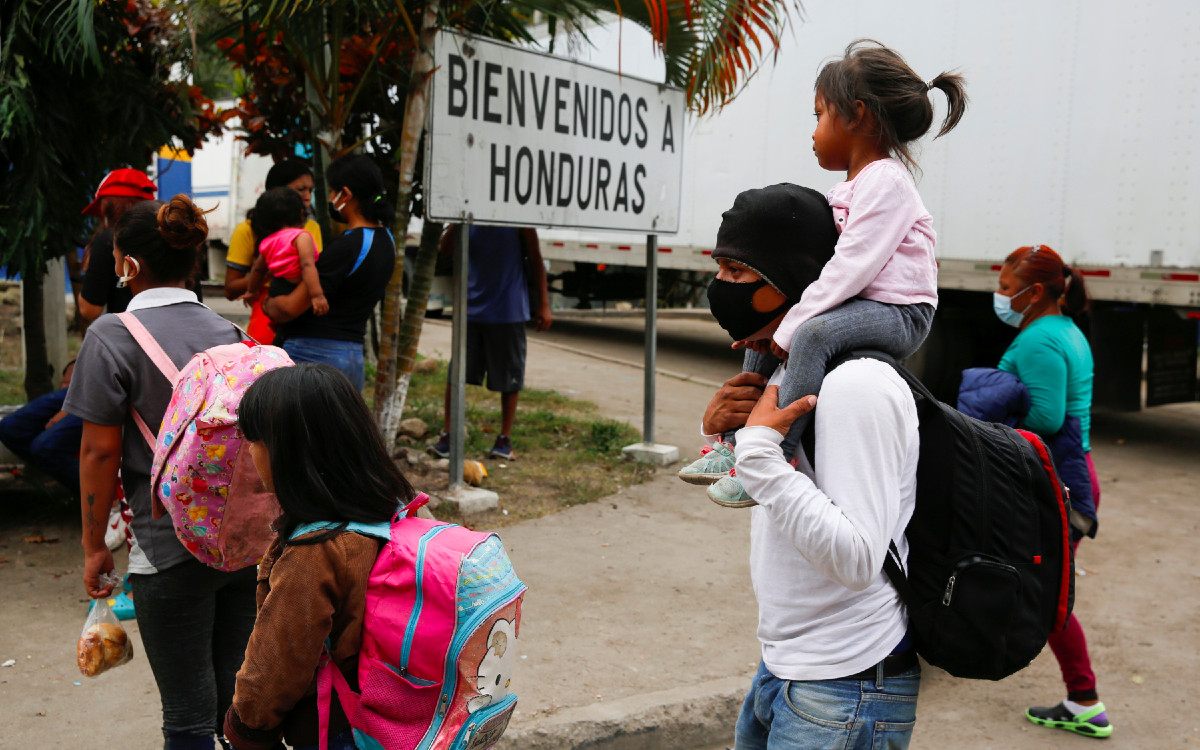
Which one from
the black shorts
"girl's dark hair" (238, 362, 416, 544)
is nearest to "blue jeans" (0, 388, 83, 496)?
the black shorts

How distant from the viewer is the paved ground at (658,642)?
11.8 feet

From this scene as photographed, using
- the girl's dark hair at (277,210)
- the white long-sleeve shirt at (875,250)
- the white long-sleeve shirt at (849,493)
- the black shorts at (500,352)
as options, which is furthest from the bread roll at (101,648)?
the black shorts at (500,352)

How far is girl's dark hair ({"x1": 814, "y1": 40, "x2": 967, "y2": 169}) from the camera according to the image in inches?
72.4

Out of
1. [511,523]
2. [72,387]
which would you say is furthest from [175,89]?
[72,387]

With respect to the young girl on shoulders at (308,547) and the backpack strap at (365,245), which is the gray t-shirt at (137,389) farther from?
the backpack strap at (365,245)

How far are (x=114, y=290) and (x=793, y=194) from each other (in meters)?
3.63

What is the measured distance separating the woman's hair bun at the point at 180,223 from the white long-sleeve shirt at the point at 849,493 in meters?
1.81

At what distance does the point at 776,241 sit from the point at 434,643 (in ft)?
3.01

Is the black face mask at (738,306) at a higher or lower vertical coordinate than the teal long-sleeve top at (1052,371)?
higher

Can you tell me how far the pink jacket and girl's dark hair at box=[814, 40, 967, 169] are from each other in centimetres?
329

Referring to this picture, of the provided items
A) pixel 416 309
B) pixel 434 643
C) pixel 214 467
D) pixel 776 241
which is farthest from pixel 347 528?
pixel 416 309

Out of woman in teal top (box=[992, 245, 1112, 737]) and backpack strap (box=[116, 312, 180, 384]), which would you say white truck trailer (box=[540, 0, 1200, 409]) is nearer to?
woman in teal top (box=[992, 245, 1112, 737])

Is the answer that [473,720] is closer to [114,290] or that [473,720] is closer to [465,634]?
[465,634]

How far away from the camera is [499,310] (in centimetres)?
676
